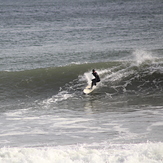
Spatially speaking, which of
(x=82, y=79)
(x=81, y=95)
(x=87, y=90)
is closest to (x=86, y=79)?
(x=82, y=79)

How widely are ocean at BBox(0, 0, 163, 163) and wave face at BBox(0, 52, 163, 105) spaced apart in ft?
0.21

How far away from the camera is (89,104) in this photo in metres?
18.4

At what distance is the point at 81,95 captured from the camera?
20219 millimetres

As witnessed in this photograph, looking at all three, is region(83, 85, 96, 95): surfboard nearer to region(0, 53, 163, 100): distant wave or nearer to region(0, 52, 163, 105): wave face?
region(0, 52, 163, 105): wave face

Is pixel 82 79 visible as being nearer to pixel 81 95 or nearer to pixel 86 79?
pixel 86 79

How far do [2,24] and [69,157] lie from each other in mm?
45921

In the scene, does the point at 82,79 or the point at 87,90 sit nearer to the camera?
the point at 87,90

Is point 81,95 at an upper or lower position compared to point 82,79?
lower

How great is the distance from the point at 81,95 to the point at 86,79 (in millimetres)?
3773

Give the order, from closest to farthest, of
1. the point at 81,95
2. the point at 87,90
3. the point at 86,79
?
the point at 81,95 → the point at 87,90 → the point at 86,79

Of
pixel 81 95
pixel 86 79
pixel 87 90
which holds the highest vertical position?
pixel 86 79

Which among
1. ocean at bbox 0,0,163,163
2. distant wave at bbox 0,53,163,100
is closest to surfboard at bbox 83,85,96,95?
ocean at bbox 0,0,163,163

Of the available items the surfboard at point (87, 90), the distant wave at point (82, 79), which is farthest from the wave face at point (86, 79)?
the surfboard at point (87, 90)

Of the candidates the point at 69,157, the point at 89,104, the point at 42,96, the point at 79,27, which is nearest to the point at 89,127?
the point at 69,157
